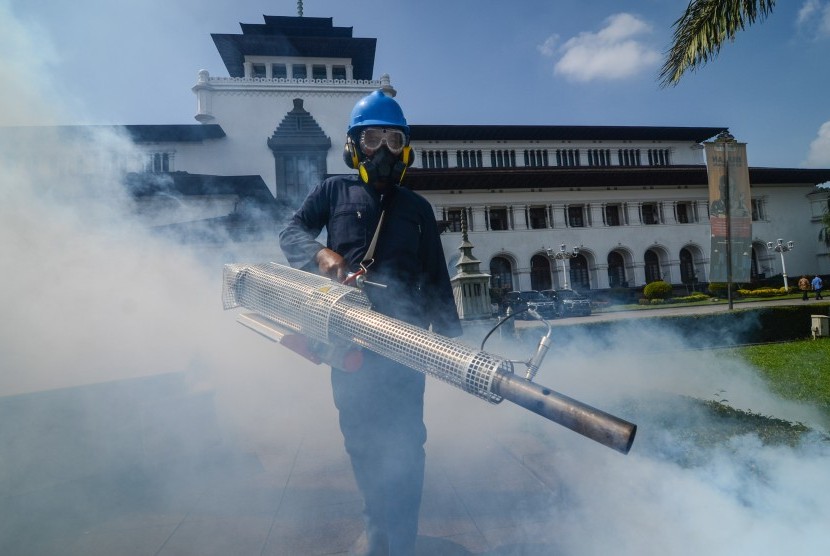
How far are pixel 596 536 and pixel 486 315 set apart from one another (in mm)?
8288

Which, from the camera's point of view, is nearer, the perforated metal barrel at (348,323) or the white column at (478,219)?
the perforated metal barrel at (348,323)

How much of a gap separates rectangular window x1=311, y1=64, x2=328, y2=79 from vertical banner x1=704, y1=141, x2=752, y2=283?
25.2m

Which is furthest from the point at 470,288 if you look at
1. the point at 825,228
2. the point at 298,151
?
the point at 825,228

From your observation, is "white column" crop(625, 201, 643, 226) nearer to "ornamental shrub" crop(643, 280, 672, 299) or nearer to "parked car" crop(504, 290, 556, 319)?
"ornamental shrub" crop(643, 280, 672, 299)

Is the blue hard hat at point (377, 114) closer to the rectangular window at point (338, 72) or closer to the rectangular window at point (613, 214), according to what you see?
the rectangular window at point (338, 72)

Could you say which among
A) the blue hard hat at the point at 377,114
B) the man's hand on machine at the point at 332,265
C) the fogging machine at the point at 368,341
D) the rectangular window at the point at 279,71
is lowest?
the fogging machine at the point at 368,341

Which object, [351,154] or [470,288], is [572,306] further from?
[351,154]

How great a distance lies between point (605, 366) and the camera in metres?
8.23

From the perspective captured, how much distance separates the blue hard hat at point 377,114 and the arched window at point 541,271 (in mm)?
31415

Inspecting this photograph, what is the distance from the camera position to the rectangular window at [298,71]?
29922 mm

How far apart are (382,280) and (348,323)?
0.44 metres

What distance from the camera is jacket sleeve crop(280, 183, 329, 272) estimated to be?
216cm

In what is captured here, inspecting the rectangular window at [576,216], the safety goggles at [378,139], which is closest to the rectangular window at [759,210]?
the rectangular window at [576,216]

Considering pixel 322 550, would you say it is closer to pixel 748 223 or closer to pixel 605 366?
pixel 605 366
